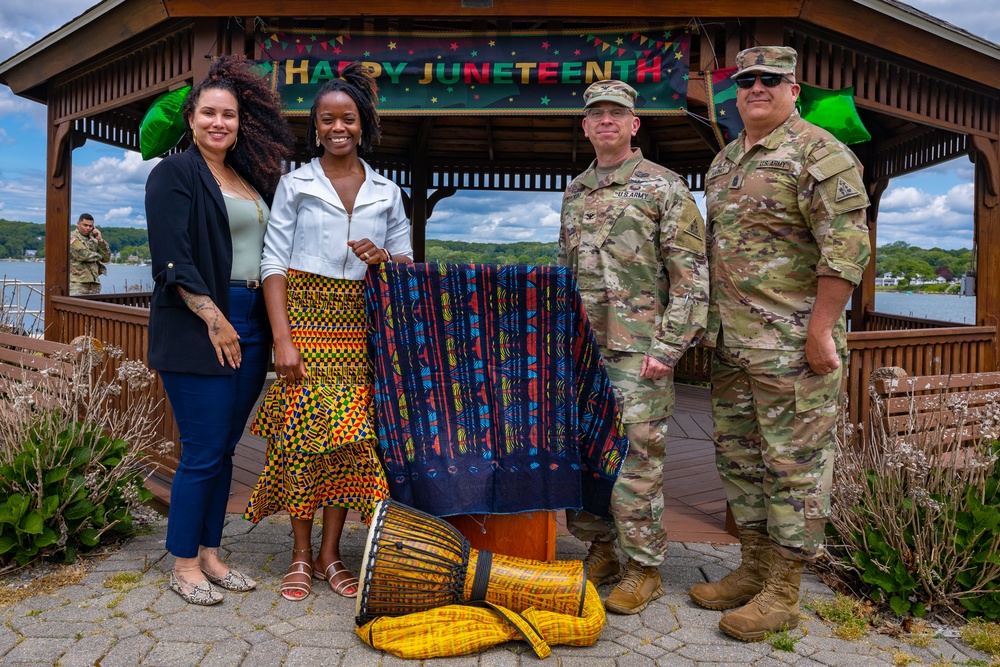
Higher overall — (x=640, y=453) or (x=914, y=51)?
(x=914, y=51)

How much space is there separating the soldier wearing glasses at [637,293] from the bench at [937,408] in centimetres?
131

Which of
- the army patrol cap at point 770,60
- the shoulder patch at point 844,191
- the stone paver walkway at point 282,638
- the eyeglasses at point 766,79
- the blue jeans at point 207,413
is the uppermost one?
the army patrol cap at point 770,60

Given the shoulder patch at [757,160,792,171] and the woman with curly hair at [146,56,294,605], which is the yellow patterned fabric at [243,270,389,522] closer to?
the woman with curly hair at [146,56,294,605]

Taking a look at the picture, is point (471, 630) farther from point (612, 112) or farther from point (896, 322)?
point (896, 322)

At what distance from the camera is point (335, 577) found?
121 inches

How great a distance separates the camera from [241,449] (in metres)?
5.60

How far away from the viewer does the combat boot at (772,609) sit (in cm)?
273

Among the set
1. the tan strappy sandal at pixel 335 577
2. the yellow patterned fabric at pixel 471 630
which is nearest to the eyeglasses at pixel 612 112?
the yellow patterned fabric at pixel 471 630

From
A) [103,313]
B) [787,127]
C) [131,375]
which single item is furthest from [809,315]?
[103,313]

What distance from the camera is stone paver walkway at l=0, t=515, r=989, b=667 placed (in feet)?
8.25

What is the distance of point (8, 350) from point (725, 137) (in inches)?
192

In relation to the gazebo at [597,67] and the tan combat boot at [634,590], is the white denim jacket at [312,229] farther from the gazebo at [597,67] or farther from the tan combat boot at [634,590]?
the gazebo at [597,67]

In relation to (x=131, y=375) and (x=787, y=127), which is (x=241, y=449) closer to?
(x=131, y=375)

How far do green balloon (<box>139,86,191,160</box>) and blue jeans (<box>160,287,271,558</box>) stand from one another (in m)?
2.76
